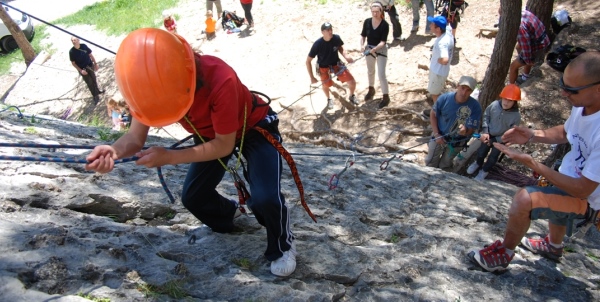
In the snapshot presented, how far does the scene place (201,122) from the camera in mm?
2572

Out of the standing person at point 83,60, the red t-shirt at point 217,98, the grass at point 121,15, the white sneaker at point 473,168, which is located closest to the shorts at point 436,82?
the white sneaker at point 473,168

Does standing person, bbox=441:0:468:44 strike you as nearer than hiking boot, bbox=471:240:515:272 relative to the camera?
No

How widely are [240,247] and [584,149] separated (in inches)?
89.1

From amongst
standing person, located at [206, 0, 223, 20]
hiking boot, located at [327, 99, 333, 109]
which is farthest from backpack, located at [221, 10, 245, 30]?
hiking boot, located at [327, 99, 333, 109]

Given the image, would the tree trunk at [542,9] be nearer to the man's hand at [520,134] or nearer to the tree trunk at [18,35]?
the man's hand at [520,134]

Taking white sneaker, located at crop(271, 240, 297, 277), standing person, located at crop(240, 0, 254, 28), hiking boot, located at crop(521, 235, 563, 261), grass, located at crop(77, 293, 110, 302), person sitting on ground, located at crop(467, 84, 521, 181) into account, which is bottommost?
hiking boot, located at crop(521, 235, 563, 261)

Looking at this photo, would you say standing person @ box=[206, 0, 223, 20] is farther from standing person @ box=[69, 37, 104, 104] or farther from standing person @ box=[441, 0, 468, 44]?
standing person @ box=[441, 0, 468, 44]

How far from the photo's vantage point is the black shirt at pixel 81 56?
1129 centimetres

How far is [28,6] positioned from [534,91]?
22301 millimetres

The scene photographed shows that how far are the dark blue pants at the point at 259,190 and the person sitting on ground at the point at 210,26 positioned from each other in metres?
11.8

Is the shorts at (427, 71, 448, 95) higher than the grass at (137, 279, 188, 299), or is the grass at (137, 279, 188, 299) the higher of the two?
the shorts at (427, 71, 448, 95)

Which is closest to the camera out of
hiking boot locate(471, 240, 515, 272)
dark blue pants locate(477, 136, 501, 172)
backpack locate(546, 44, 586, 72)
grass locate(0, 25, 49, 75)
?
hiking boot locate(471, 240, 515, 272)

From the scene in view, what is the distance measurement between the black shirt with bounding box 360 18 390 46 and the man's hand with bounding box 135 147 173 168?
21.2 ft

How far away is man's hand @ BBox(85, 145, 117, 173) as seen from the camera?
2203mm
